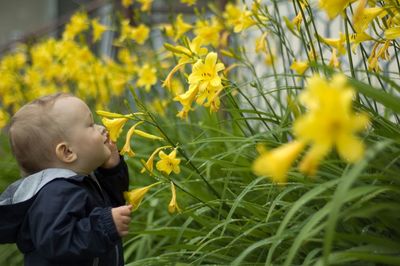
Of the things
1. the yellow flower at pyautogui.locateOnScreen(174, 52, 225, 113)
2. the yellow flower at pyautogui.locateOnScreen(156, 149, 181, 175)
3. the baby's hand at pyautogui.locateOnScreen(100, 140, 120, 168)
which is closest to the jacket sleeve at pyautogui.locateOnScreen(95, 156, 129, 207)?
the baby's hand at pyautogui.locateOnScreen(100, 140, 120, 168)

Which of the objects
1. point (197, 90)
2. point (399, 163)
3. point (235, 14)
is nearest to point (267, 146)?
point (197, 90)

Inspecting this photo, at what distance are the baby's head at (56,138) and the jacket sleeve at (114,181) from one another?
0.45 ft

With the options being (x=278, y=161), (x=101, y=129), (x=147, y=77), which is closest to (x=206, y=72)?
(x=101, y=129)

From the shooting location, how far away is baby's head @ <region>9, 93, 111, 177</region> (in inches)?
78.9

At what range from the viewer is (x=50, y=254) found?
5.96 feet

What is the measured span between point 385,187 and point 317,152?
24.4 inches

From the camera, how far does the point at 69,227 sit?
5.97 ft

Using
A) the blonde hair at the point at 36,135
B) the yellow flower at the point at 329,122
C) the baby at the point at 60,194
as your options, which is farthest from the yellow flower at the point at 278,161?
the blonde hair at the point at 36,135

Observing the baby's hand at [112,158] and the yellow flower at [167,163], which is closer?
the yellow flower at [167,163]

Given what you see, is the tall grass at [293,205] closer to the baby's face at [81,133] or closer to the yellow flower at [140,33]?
the baby's face at [81,133]

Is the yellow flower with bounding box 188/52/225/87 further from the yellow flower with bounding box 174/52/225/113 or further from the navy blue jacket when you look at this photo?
the navy blue jacket

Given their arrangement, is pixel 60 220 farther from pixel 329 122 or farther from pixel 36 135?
A: pixel 329 122

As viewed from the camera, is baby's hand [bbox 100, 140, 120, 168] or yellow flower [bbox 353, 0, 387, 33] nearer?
yellow flower [bbox 353, 0, 387, 33]

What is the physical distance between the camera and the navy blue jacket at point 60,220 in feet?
5.96
